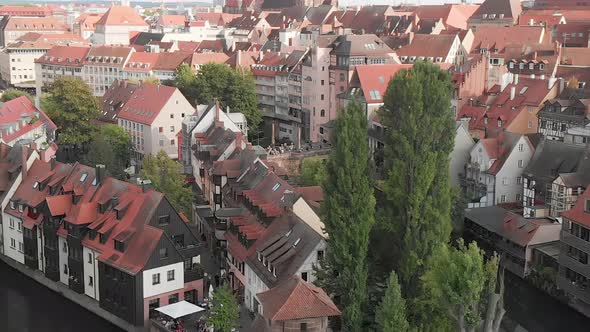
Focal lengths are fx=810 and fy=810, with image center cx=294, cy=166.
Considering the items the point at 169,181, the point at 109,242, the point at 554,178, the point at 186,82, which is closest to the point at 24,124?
the point at 186,82

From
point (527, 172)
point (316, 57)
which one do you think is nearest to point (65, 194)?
point (527, 172)

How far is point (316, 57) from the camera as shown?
77.3 metres

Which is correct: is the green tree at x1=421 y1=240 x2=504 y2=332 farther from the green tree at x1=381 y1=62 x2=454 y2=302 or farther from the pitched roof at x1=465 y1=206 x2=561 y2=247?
the pitched roof at x1=465 y1=206 x2=561 y2=247

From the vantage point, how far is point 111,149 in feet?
211

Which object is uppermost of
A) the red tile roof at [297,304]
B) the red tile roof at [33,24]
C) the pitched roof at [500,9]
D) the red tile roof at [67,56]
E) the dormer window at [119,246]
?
the pitched roof at [500,9]

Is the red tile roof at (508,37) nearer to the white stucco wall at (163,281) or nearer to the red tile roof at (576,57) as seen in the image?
the red tile roof at (576,57)

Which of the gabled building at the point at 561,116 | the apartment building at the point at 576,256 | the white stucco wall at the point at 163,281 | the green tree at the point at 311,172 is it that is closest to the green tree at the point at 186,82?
the green tree at the point at 311,172

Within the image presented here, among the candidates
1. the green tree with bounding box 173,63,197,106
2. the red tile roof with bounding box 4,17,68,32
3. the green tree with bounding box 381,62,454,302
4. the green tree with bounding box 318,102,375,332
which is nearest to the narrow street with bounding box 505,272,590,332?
the green tree with bounding box 381,62,454,302

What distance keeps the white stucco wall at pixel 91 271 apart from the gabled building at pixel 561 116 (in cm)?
3607

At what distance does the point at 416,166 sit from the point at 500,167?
72.6 feet

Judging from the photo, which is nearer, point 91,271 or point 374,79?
point 91,271

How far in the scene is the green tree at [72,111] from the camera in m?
75.4

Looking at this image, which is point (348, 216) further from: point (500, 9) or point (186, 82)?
point (500, 9)

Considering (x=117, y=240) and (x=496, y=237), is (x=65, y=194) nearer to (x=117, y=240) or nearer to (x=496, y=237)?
(x=117, y=240)
